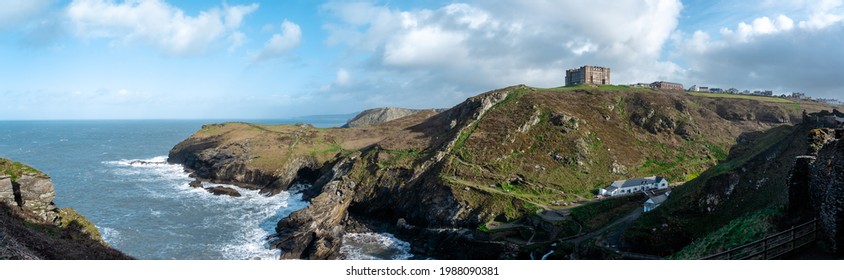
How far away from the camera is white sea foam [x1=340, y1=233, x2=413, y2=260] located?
4288cm

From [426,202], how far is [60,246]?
38.5 m

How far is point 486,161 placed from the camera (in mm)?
61625

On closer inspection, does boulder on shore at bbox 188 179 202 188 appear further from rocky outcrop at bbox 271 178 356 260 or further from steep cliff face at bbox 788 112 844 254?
steep cliff face at bbox 788 112 844 254

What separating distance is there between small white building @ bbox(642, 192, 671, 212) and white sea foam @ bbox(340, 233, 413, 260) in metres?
23.8

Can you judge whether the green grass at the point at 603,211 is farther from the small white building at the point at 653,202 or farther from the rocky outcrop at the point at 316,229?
the rocky outcrop at the point at 316,229

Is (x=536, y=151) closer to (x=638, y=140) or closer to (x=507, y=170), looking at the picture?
(x=507, y=170)

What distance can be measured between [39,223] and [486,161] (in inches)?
1945

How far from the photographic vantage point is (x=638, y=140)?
2813 inches

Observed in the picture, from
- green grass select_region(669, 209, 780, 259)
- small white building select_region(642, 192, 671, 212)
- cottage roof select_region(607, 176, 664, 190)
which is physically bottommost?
small white building select_region(642, 192, 671, 212)

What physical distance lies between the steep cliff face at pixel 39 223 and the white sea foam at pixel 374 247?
22866mm

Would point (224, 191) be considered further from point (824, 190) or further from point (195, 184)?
point (824, 190)

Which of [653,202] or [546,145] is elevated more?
[546,145]

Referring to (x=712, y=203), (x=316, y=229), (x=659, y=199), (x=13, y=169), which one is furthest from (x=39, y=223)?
(x=659, y=199)

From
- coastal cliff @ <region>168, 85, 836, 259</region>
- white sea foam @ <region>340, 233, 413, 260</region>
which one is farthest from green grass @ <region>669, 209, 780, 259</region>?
white sea foam @ <region>340, 233, 413, 260</region>
